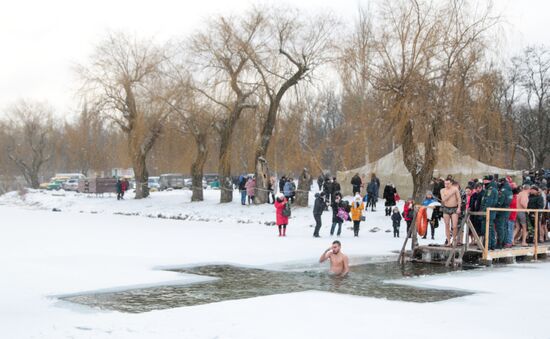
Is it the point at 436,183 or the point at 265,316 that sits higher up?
the point at 436,183

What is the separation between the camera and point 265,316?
10.8m

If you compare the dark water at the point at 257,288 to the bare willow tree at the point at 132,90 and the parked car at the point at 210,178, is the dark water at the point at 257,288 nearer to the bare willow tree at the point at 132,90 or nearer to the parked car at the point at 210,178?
the bare willow tree at the point at 132,90

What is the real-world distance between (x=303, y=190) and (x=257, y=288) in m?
21.7

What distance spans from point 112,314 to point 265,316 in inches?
91.8

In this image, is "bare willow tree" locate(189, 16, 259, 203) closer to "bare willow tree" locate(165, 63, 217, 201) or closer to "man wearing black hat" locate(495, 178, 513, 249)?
"bare willow tree" locate(165, 63, 217, 201)

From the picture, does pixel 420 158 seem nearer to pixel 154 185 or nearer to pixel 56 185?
pixel 154 185

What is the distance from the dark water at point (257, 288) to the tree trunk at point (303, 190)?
1817cm

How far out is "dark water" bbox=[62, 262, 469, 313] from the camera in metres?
12.1

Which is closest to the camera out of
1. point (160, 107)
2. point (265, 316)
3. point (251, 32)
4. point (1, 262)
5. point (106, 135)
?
point (265, 316)

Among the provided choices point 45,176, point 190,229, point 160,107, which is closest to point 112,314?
point 190,229

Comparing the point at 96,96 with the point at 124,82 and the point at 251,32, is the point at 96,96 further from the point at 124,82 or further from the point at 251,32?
the point at 251,32

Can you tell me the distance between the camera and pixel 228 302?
11977 mm

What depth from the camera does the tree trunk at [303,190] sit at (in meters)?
35.2

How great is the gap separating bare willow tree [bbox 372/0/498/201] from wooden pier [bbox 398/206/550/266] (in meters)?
8.61
